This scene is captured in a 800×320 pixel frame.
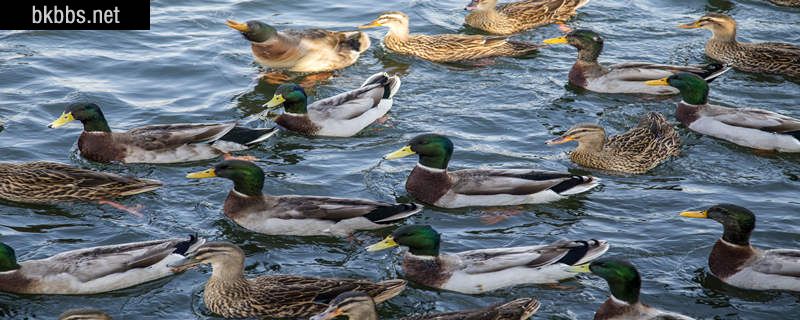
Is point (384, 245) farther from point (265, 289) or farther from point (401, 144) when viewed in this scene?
point (401, 144)

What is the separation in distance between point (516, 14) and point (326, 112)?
4496 millimetres

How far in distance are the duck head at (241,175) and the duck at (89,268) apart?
53.1 inches

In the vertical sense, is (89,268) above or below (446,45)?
below

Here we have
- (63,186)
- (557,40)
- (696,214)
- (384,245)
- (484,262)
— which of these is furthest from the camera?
(557,40)

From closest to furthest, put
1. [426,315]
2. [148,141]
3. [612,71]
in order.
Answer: [426,315]
[148,141]
[612,71]

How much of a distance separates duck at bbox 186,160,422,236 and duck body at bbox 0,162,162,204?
77 cm

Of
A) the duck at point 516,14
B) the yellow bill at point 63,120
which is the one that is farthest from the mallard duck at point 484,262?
the duck at point 516,14

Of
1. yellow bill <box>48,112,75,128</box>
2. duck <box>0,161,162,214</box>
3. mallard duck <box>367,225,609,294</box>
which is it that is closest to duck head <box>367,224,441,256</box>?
mallard duck <box>367,225,609,294</box>

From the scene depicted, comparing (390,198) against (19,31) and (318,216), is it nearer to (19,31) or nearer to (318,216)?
(318,216)

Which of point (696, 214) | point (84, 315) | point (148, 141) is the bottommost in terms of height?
point (148, 141)

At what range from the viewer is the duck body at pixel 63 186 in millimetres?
11820

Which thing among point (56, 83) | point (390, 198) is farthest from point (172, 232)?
point (56, 83)

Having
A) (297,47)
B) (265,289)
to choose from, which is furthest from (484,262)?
(297,47)

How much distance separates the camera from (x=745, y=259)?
34.8 feet
